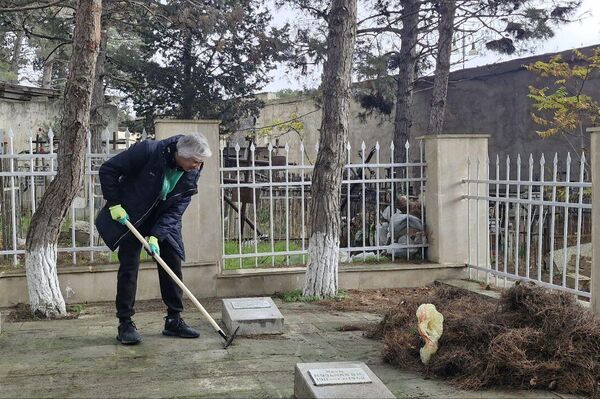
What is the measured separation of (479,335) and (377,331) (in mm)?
1244

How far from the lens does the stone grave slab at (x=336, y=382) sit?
3.54 meters

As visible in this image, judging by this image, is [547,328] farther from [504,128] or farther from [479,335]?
[504,128]

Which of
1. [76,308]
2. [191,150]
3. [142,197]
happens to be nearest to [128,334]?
[142,197]

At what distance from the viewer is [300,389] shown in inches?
151

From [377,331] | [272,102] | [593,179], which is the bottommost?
[377,331]

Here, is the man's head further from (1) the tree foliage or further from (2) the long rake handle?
(1) the tree foliage

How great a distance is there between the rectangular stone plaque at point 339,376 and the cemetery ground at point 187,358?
36cm

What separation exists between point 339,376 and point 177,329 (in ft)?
7.06

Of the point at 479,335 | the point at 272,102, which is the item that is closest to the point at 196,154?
the point at 479,335

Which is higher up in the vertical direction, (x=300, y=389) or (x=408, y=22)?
(x=408, y=22)

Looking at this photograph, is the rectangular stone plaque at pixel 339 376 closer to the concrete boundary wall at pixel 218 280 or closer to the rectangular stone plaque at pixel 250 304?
the rectangular stone plaque at pixel 250 304

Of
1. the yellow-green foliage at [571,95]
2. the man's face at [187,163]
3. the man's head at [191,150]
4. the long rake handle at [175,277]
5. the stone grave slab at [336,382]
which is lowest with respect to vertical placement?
the stone grave slab at [336,382]

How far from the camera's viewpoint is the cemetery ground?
13.4 feet

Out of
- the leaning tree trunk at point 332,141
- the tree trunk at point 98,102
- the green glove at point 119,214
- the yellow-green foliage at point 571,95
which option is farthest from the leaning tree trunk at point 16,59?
the green glove at point 119,214
